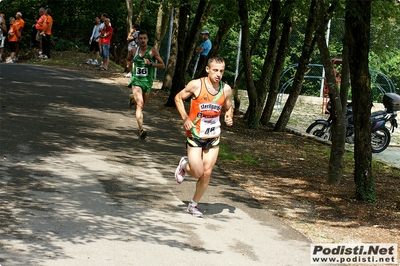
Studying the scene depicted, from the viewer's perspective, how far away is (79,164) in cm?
1166

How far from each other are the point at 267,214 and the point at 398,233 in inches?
60.5

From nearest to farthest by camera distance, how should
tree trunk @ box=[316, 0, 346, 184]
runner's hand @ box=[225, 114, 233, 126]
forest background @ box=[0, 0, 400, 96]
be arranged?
runner's hand @ box=[225, 114, 233, 126] < tree trunk @ box=[316, 0, 346, 184] < forest background @ box=[0, 0, 400, 96]

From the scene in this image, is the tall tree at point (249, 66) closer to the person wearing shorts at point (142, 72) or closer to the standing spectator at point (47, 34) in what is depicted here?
the person wearing shorts at point (142, 72)

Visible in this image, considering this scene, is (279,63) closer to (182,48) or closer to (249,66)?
(249,66)

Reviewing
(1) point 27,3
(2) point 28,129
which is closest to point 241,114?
(2) point 28,129

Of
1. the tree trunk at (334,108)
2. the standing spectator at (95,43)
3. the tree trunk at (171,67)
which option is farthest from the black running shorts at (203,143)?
the standing spectator at (95,43)

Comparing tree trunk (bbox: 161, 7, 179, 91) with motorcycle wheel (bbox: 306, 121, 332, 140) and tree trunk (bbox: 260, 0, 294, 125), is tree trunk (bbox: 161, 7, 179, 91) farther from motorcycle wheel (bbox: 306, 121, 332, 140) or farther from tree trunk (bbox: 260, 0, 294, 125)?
motorcycle wheel (bbox: 306, 121, 332, 140)

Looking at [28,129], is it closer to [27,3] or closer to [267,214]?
[267,214]

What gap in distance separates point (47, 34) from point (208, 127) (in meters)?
21.4

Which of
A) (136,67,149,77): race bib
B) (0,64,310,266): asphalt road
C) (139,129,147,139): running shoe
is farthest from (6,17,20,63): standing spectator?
(139,129,147,139): running shoe

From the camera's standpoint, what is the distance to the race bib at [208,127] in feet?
30.3

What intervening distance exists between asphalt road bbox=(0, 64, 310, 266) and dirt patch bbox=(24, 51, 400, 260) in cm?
40

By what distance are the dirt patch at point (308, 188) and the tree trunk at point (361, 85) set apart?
0.34 m

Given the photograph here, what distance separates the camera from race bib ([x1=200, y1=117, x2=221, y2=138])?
30.3ft
